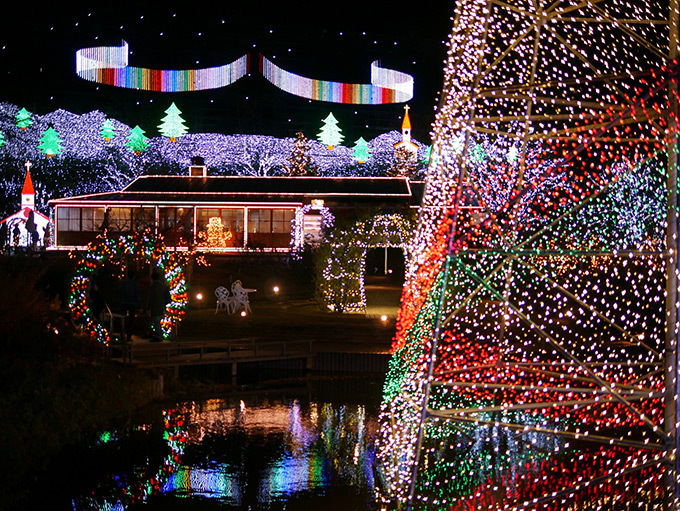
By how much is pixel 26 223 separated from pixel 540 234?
32.3 meters

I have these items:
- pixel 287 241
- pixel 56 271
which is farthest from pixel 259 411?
pixel 287 241

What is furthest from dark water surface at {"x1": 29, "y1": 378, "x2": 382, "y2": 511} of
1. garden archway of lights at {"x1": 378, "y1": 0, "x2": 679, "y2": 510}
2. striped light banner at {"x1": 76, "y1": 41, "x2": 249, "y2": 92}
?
striped light banner at {"x1": 76, "y1": 41, "x2": 249, "y2": 92}

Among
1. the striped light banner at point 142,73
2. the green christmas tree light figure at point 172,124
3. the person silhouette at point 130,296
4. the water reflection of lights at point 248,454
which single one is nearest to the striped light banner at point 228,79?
the striped light banner at point 142,73

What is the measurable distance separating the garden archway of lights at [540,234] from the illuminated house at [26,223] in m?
28.3

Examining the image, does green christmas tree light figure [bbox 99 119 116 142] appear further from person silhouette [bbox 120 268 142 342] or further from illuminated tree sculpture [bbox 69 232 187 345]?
person silhouette [bbox 120 268 142 342]

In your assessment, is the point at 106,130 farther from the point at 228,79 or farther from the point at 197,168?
the point at 197,168

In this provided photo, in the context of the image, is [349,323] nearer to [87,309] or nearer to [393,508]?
[87,309]

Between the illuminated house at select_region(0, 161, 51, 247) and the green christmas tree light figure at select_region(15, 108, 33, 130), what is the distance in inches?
471

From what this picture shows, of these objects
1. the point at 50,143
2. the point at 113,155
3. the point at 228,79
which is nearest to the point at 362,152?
the point at 228,79

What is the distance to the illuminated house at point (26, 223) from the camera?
122 ft

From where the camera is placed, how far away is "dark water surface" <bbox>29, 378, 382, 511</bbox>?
27.8 feet

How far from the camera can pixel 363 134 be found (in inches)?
2504

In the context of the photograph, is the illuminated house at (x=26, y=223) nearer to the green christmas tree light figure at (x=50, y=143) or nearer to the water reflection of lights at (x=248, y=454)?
the green christmas tree light figure at (x=50, y=143)

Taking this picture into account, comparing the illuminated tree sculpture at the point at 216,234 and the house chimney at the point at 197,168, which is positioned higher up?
the house chimney at the point at 197,168
